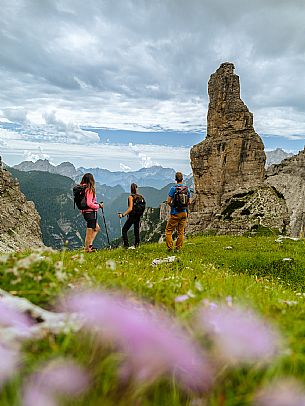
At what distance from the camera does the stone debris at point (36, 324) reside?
8.01 feet

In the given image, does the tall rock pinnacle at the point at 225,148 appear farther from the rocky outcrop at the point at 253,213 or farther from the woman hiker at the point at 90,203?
the woman hiker at the point at 90,203

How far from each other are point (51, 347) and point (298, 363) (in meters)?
1.94

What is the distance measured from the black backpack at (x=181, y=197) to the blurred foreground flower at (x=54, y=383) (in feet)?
Answer: 56.3

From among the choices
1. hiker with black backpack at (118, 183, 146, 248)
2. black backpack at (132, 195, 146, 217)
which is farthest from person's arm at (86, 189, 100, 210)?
black backpack at (132, 195, 146, 217)

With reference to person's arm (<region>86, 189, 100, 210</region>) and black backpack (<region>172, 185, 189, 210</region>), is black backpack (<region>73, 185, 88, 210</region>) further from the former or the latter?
black backpack (<region>172, 185, 189, 210</region>)

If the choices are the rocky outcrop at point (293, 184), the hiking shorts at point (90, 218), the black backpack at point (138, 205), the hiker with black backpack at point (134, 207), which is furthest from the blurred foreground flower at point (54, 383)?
the rocky outcrop at point (293, 184)

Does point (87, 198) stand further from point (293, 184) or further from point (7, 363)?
point (293, 184)

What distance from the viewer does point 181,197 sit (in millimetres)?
19156

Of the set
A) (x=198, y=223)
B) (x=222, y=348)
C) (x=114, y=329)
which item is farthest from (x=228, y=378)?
(x=198, y=223)

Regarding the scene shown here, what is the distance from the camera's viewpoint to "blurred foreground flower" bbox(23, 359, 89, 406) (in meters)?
1.84

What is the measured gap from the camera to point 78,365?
7.22 ft

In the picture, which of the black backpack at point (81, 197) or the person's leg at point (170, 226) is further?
the person's leg at point (170, 226)

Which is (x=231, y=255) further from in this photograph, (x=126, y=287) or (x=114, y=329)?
(x=114, y=329)

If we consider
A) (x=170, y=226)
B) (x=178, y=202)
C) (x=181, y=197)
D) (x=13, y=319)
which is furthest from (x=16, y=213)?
(x=13, y=319)
